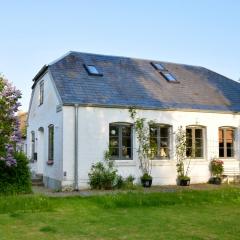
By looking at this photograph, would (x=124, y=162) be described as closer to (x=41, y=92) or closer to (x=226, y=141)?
(x=226, y=141)

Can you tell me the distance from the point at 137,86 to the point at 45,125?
4.92 m

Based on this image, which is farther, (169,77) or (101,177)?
(169,77)

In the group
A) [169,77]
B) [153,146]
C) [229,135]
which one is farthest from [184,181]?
[169,77]

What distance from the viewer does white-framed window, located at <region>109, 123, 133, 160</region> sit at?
19.3m

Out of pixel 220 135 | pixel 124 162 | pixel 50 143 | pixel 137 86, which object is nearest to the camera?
pixel 124 162

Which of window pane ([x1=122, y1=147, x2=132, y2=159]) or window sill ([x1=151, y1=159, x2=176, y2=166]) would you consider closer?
window pane ([x1=122, y1=147, x2=132, y2=159])

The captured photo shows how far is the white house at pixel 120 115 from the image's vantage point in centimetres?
1836

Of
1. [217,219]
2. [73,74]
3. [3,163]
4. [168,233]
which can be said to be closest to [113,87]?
[73,74]

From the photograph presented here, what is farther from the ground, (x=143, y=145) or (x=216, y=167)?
(x=143, y=145)

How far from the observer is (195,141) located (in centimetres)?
2119

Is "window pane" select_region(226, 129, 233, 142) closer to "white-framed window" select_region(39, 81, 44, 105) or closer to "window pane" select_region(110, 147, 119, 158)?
"window pane" select_region(110, 147, 119, 158)

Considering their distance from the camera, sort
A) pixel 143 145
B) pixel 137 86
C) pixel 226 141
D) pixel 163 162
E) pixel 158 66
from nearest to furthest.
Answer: pixel 143 145, pixel 163 162, pixel 137 86, pixel 226 141, pixel 158 66

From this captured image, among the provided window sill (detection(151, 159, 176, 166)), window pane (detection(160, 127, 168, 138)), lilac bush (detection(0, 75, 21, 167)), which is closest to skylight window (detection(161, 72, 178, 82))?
window pane (detection(160, 127, 168, 138))

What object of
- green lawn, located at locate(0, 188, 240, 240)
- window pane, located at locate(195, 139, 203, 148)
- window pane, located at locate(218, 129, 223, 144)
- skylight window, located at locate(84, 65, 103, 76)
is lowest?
green lawn, located at locate(0, 188, 240, 240)
